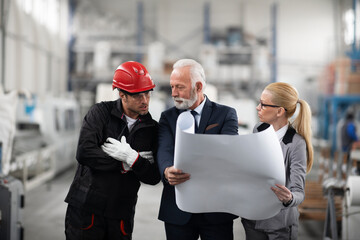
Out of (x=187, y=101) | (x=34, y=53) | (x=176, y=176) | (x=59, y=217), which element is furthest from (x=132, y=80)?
(x=34, y=53)

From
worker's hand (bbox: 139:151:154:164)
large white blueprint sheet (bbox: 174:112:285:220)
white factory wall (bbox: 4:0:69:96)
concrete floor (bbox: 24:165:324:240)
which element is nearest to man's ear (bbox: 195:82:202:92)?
large white blueprint sheet (bbox: 174:112:285:220)

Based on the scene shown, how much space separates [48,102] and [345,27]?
1331 centimetres

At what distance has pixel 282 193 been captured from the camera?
5.35ft

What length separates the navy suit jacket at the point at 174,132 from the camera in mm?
1827

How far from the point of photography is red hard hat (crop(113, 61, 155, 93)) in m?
1.95

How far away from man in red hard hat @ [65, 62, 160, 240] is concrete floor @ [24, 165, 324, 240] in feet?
4.48

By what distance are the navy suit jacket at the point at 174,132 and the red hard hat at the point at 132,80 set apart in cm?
20

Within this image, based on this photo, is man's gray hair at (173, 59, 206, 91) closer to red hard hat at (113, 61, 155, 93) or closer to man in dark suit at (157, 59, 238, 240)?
man in dark suit at (157, 59, 238, 240)

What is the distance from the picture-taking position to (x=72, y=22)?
14.6 meters

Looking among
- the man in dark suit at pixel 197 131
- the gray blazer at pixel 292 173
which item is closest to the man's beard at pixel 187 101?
the man in dark suit at pixel 197 131

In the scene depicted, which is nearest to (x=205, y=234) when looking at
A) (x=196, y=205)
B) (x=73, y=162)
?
(x=196, y=205)

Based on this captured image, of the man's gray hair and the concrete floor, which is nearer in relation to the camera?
the man's gray hair

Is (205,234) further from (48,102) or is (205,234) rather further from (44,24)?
(44,24)

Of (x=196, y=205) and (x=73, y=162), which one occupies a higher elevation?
(x=196, y=205)
